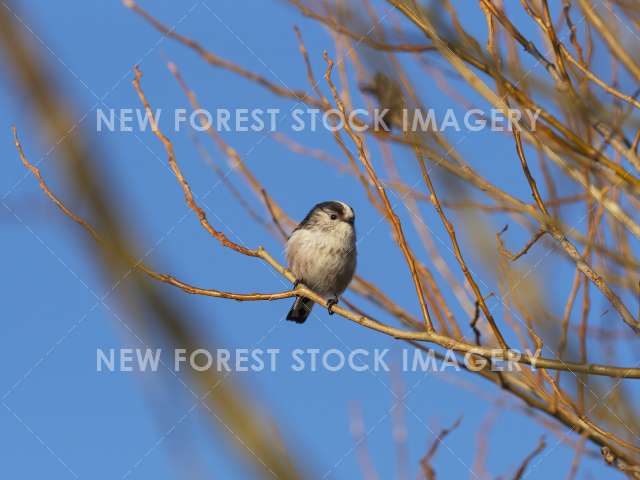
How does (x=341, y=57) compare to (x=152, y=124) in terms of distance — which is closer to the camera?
(x=152, y=124)

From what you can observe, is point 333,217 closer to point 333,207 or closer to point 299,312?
point 333,207

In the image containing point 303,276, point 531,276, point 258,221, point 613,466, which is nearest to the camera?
point 613,466

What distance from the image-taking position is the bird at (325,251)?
228 inches

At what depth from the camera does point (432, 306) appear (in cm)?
343

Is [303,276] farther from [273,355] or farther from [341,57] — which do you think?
[341,57]

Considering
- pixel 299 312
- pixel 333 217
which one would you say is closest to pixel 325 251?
pixel 333 217

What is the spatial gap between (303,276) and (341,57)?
7.74 feet

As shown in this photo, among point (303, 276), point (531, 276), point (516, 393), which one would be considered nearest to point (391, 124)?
point (531, 276)

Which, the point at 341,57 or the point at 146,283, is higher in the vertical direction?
the point at 341,57

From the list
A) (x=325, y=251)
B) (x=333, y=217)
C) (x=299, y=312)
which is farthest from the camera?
(x=299, y=312)

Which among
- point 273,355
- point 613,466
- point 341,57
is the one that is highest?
point 341,57

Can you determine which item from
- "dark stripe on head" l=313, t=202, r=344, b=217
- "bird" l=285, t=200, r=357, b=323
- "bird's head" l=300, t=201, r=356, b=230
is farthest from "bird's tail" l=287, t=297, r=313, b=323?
"dark stripe on head" l=313, t=202, r=344, b=217

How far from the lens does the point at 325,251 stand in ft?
18.9

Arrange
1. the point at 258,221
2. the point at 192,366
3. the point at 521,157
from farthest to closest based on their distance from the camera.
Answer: the point at 258,221, the point at 521,157, the point at 192,366
